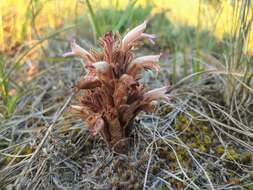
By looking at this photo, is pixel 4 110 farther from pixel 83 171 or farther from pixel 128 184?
pixel 128 184

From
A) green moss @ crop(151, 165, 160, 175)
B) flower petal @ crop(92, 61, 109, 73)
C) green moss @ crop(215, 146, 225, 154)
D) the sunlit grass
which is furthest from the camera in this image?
→ the sunlit grass

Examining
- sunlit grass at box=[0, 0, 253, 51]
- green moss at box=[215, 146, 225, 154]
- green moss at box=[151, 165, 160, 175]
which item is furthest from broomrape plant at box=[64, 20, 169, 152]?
sunlit grass at box=[0, 0, 253, 51]

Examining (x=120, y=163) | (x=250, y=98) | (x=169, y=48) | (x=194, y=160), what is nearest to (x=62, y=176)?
(x=120, y=163)

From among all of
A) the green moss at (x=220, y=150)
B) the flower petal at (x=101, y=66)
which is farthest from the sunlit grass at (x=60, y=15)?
the flower petal at (x=101, y=66)

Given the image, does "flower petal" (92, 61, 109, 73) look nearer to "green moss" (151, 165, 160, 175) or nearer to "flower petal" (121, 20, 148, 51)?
"flower petal" (121, 20, 148, 51)

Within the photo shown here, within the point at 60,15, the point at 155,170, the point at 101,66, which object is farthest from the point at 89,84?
the point at 60,15

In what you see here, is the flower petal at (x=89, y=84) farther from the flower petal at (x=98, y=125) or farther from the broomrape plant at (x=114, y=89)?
the flower petal at (x=98, y=125)

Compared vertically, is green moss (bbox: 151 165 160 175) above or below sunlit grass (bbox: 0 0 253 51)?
below

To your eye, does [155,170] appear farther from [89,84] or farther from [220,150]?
[89,84]
